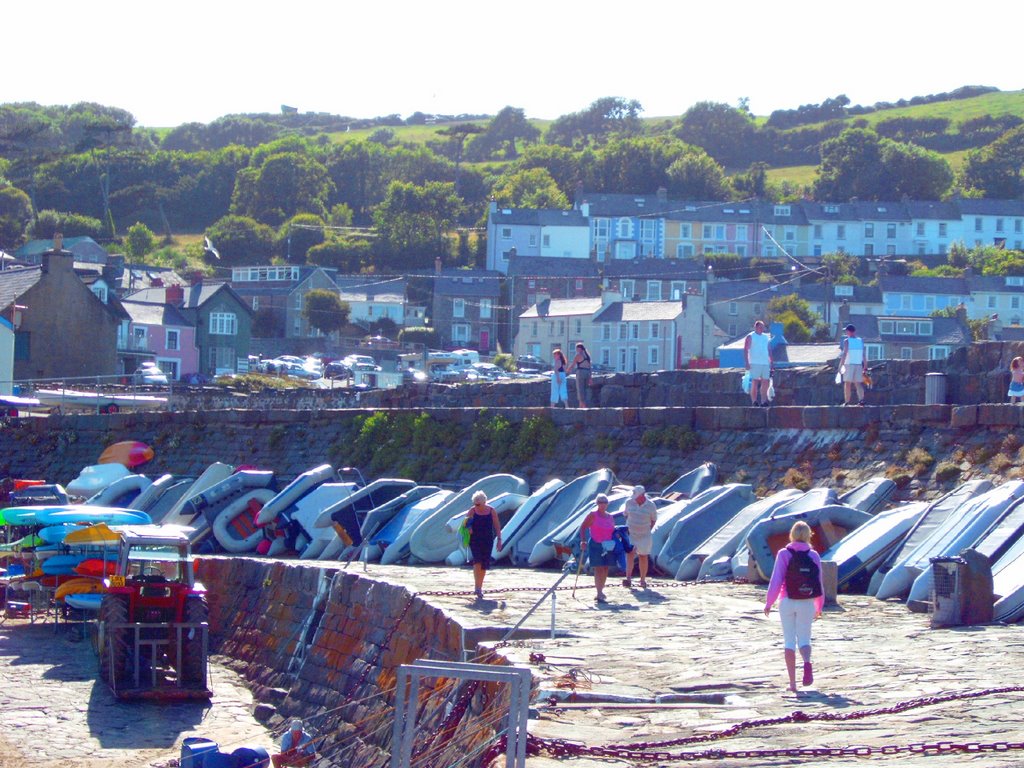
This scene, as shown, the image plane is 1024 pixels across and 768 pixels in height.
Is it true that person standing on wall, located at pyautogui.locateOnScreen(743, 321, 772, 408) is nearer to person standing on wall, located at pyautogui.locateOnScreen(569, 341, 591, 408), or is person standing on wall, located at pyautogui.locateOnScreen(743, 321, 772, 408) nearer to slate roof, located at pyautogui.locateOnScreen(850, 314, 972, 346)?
person standing on wall, located at pyautogui.locateOnScreen(569, 341, 591, 408)

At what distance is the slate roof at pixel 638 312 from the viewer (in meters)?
60.8

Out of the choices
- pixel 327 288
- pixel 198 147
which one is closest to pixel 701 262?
pixel 327 288

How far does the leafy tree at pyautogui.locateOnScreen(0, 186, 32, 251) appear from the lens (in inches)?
4035

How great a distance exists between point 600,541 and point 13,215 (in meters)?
99.2

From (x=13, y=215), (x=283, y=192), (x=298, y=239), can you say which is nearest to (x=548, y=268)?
(x=298, y=239)

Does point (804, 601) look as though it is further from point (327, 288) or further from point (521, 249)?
point (521, 249)

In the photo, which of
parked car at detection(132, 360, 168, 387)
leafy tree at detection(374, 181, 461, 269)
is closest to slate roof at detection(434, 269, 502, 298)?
leafy tree at detection(374, 181, 461, 269)

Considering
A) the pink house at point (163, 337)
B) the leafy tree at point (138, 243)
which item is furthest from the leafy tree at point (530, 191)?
the pink house at point (163, 337)

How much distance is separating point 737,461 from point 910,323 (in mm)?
46951

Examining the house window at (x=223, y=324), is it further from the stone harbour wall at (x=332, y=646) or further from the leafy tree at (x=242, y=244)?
the stone harbour wall at (x=332, y=646)

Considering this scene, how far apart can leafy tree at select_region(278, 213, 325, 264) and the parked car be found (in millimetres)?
44043

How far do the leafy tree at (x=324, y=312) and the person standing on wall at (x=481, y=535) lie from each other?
60.7m

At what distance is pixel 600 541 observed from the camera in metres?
14.4

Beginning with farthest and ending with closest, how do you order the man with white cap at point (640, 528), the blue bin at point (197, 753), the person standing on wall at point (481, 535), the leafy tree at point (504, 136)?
the leafy tree at point (504, 136) < the man with white cap at point (640, 528) < the person standing on wall at point (481, 535) < the blue bin at point (197, 753)
